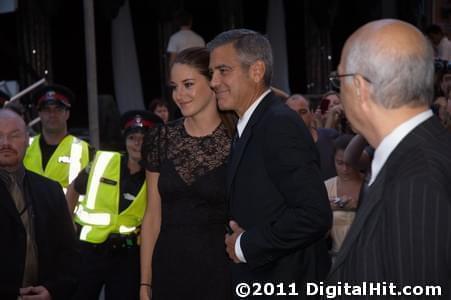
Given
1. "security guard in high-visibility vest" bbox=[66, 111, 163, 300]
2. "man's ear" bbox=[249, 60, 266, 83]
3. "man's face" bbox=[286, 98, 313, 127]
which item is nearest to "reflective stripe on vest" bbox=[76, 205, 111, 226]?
"security guard in high-visibility vest" bbox=[66, 111, 163, 300]

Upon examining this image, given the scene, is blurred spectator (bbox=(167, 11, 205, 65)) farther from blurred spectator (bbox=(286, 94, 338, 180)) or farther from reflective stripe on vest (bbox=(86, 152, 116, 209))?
reflective stripe on vest (bbox=(86, 152, 116, 209))

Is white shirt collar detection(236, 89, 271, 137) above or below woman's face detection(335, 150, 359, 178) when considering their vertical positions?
above

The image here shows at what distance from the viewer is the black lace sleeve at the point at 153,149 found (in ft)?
13.9

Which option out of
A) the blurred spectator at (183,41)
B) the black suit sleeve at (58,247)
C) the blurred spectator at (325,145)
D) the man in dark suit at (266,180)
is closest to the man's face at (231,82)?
the man in dark suit at (266,180)

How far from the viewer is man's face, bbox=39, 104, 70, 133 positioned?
698cm

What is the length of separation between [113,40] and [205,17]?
5.82 feet

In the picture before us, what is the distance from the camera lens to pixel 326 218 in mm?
3275

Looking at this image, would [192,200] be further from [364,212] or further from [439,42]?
[439,42]

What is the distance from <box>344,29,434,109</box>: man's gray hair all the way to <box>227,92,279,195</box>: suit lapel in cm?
123

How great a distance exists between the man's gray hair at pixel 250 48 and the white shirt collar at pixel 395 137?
4.42ft

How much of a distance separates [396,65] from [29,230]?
2.45m

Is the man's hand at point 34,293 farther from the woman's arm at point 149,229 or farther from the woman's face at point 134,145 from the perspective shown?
the woman's face at point 134,145

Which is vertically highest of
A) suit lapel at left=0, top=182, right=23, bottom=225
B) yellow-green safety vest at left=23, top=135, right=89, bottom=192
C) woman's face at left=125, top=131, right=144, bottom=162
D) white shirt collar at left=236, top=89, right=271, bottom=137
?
white shirt collar at left=236, top=89, right=271, bottom=137

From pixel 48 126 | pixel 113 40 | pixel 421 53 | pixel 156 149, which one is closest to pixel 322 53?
pixel 113 40
